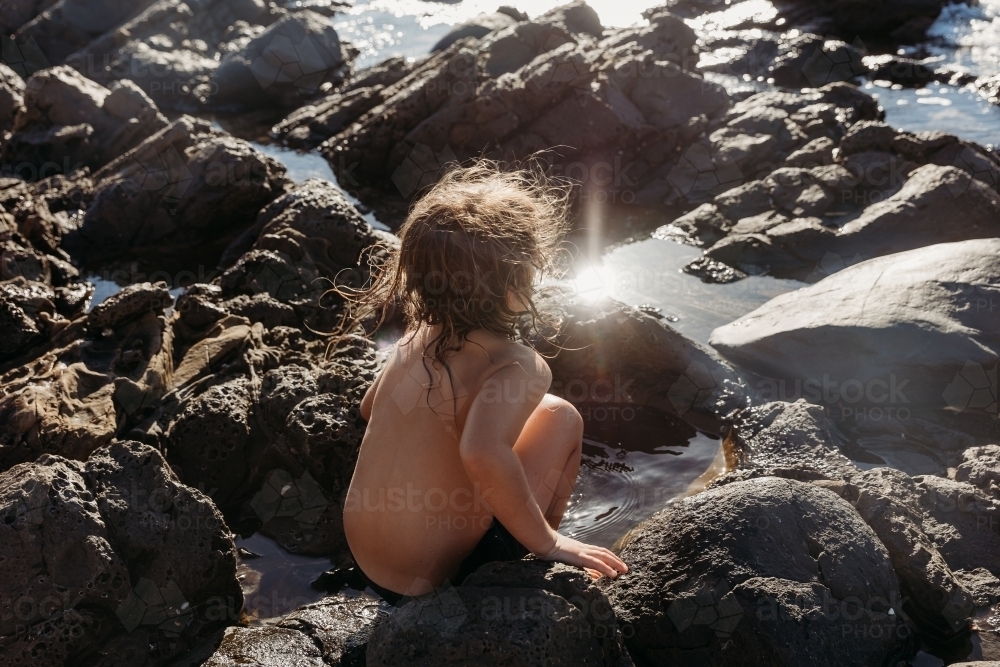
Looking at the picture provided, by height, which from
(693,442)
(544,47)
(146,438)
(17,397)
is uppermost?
(544,47)

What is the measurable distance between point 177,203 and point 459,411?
227 inches

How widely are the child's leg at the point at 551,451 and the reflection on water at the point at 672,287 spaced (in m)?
2.51

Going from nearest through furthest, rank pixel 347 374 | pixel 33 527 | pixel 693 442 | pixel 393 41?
pixel 33 527 < pixel 347 374 < pixel 693 442 < pixel 393 41

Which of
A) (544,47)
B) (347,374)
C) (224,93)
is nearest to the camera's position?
(347,374)

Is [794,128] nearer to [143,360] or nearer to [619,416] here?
[619,416]

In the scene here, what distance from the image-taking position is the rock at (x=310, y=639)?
2.84 meters

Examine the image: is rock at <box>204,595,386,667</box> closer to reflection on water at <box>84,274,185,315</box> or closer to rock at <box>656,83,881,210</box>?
reflection on water at <box>84,274,185,315</box>

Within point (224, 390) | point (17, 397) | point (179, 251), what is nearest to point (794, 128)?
point (179, 251)

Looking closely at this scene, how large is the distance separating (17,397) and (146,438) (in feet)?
2.03

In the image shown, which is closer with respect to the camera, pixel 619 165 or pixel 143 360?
pixel 143 360

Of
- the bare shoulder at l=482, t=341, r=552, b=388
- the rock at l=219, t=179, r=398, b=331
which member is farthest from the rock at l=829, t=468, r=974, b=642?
the rock at l=219, t=179, r=398, b=331

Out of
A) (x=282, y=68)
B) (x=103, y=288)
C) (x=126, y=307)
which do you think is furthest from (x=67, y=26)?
(x=126, y=307)

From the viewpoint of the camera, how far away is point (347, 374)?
4.09m

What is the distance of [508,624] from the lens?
2439mm
